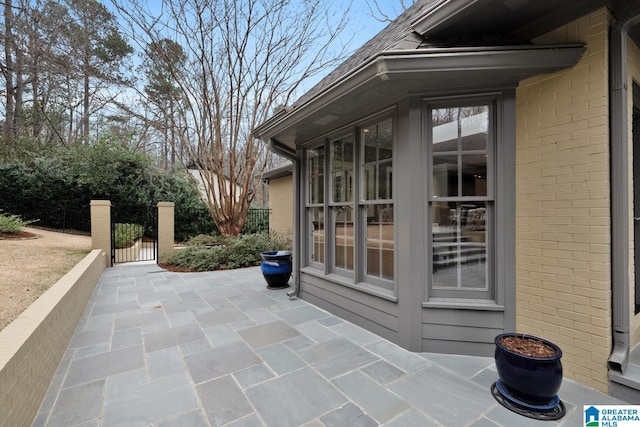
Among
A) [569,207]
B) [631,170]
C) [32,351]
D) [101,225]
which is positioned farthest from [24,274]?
[631,170]

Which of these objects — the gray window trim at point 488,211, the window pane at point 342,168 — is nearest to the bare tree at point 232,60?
the window pane at point 342,168

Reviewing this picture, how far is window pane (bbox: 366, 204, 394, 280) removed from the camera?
3.30m

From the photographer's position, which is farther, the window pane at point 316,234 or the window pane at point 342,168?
the window pane at point 316,234

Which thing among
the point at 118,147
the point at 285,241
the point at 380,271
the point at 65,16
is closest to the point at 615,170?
the point at 380,271

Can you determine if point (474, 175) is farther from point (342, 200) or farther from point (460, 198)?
point (342, 200)

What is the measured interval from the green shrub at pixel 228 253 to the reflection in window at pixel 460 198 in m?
5.52

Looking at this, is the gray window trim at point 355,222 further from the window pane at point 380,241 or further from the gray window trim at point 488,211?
the gray window trim at point 488,211

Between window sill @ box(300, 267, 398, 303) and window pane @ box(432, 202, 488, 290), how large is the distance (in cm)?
50

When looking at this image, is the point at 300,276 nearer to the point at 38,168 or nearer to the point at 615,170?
the point at 615,170

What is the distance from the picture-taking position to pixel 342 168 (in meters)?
4.02

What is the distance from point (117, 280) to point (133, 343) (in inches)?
146

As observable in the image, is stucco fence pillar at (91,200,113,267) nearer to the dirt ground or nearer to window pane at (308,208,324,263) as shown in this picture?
the dirt ground

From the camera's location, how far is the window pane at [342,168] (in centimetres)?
389

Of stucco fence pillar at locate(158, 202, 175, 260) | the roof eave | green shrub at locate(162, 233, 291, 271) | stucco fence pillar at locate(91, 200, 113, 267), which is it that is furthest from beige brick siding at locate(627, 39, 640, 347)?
stucco fence pillar at locate(91, 200, 113, 267)
